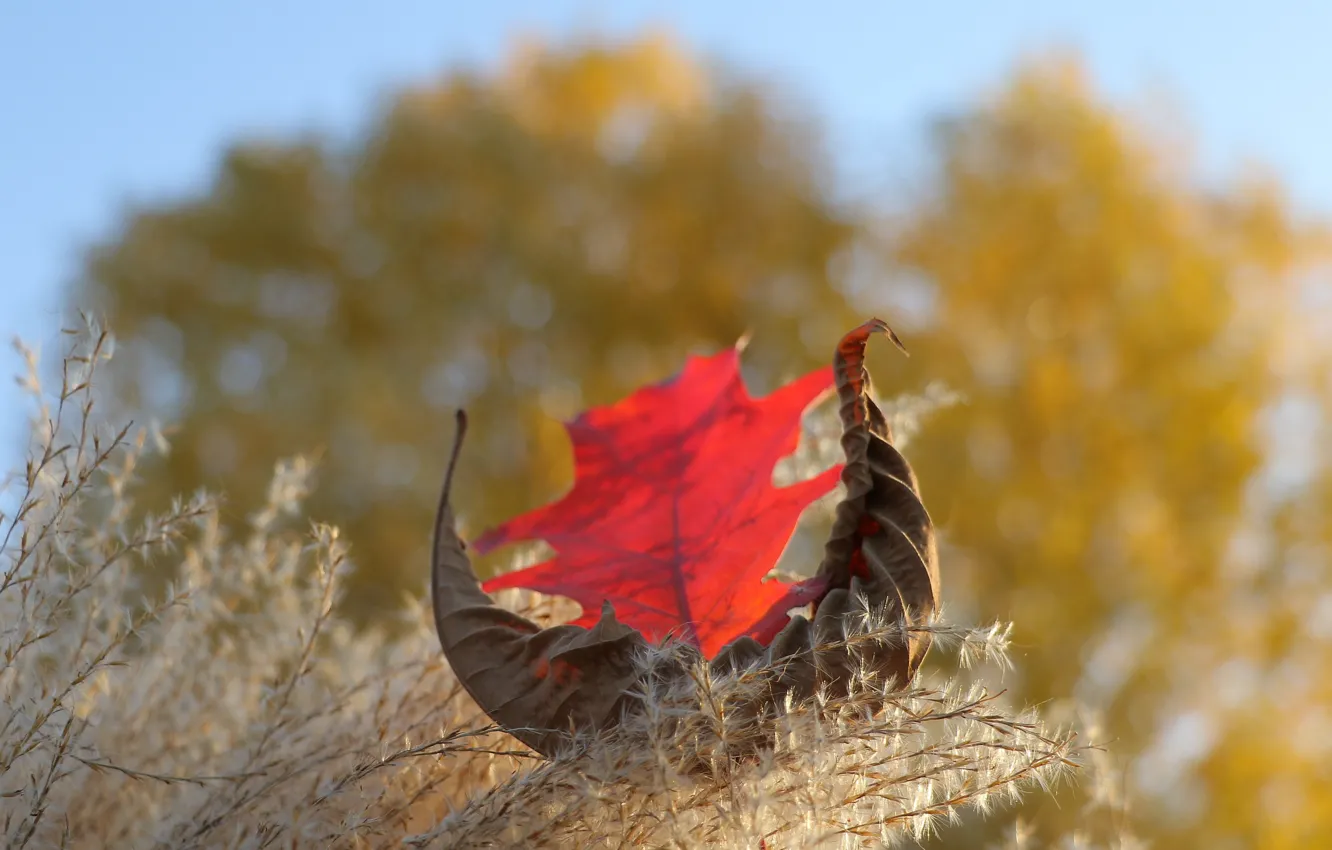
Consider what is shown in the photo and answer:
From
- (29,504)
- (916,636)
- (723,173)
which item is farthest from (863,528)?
(723,173)

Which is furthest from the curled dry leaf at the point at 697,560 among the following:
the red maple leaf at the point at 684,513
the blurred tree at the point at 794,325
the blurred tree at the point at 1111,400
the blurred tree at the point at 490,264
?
the blurred tree at the point at 490,264

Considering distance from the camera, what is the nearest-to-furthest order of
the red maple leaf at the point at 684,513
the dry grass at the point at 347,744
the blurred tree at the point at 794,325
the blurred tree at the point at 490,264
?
the dry grass at the point at 347,744 < the red maple leaf at the point at 684,513 < the blurred tree at the point at 794,325 < the blurred tree at the point at 490,264

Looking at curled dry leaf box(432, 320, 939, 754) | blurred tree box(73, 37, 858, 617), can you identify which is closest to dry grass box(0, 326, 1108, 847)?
curled dry leaf box(432, 320, 939, 754)

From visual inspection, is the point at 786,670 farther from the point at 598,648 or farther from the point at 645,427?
the point at 645,427

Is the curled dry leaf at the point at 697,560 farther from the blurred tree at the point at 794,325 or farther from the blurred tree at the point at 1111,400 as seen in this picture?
the blurred tree at the point at 1111,400

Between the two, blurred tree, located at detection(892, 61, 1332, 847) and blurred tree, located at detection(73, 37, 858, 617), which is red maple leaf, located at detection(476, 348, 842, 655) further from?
blurred tree, located at detection(73, 37, 858, 617)

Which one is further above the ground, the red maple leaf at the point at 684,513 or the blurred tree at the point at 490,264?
the blurred tree at the point at 490,264

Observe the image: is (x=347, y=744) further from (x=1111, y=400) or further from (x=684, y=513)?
(x=1111, y=400)

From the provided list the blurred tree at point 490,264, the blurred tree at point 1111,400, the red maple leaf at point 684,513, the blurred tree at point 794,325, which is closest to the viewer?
the red maple leaf at point 684,513
